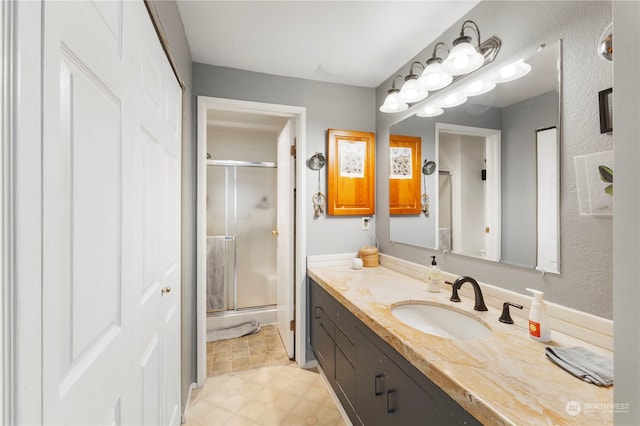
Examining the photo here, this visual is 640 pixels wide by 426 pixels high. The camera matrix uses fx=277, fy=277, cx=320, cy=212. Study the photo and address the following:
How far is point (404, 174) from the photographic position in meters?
2.05

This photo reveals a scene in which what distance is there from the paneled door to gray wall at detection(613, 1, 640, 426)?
82cm

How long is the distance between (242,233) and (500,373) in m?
2.95

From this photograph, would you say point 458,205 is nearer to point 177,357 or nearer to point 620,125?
point 620,125

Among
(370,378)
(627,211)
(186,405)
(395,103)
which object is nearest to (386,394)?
(370,378)

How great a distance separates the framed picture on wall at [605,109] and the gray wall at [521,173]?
16 cm

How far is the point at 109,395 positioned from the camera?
682mm

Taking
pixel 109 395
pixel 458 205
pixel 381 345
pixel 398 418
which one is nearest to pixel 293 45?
pixel 458 205

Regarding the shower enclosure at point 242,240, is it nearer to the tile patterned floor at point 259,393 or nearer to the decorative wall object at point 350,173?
the tile patterned floor at point 259,393

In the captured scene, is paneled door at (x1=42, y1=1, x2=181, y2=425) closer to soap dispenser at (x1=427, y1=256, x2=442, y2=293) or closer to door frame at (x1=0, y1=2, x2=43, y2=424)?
door frame at (x1=0, y1=2, x2=43, y2=424)

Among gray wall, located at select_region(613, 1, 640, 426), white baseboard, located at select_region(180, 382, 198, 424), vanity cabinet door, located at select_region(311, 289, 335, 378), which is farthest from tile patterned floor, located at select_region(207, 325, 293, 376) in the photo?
gray wall, located at select_region(613, 1, 640, 426)

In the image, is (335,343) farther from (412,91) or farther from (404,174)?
(412,91)

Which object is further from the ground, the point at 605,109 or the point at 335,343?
the point at 605,109

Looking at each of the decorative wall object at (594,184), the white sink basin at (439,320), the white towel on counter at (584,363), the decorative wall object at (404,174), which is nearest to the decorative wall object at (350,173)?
the decorative wall object at (404,174)

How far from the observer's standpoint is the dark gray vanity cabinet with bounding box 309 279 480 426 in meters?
0.87
